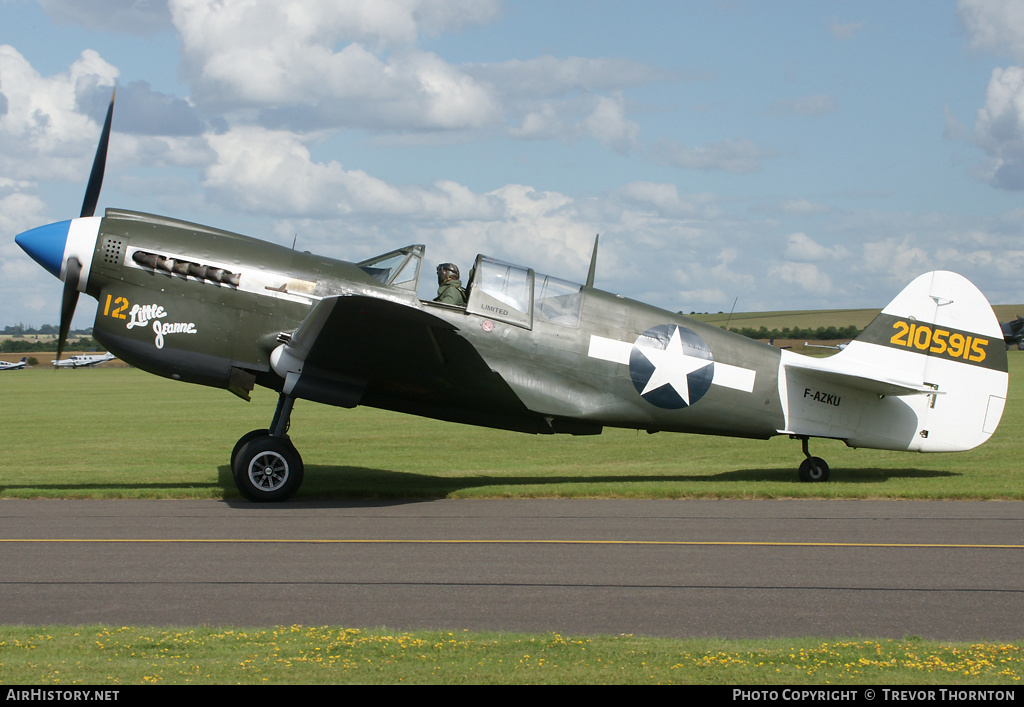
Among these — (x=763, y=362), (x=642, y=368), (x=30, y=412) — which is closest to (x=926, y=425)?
(x=763, y=362)

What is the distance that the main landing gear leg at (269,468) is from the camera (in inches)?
376

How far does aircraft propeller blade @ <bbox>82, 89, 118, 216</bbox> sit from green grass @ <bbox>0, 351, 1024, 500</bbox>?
11.1 ft

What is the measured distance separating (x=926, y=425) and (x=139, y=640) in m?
9.67

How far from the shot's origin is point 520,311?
397 inches

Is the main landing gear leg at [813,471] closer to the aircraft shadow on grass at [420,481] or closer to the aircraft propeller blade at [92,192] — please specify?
the aircraft shadow on grass at [420,481]

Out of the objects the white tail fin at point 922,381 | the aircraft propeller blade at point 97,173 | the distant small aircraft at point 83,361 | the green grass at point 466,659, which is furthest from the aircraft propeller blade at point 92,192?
the distant small aircraft at point 83,361

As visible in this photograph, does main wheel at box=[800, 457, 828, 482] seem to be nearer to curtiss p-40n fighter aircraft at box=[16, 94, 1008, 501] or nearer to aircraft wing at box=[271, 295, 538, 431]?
curtiss p-40n fighter aircraft at box=[16, 94, 1008, 501]

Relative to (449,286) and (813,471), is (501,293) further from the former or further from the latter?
(813,471)

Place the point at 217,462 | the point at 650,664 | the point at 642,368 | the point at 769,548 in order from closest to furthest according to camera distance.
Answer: the point at 650,664 < the point at 769,548 < the point at 642,368 < the point at 217,462

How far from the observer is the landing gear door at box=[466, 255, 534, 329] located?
9.97 m

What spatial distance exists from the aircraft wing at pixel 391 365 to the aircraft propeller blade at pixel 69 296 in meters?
2.47

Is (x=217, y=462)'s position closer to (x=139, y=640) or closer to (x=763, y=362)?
(x=763, y=362)

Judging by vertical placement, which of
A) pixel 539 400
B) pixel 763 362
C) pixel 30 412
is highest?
pixel 763 362

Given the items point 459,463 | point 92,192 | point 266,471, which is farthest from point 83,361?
point 266,471
